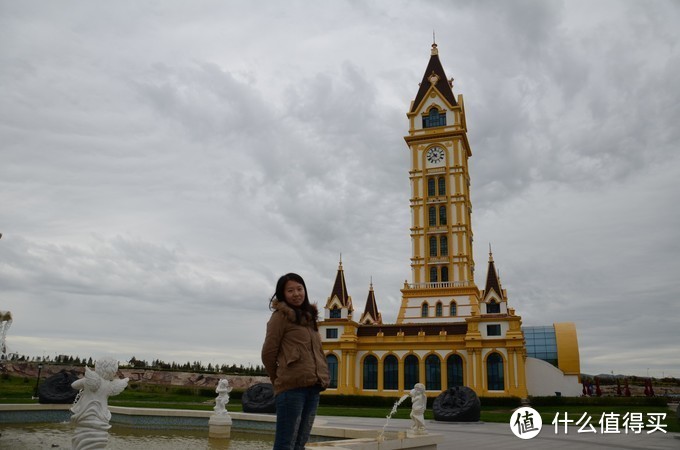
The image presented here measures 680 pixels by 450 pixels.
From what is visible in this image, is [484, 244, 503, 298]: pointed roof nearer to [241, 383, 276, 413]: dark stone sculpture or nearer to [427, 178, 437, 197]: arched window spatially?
[427, 178, 437, 197]: arched window

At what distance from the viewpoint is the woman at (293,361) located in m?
4.97

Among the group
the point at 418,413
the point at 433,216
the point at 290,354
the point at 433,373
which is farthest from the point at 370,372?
the point at 290,354

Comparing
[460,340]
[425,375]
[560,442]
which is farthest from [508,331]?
[560,442]

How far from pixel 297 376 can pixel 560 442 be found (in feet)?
39.1

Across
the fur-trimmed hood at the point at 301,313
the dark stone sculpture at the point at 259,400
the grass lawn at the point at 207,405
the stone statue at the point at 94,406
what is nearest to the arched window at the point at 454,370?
the grass lawn at the point at 207,405

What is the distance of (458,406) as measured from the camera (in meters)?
22.5

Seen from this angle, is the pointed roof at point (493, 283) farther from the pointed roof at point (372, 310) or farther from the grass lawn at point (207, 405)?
the pointed roof at point (372, 310)

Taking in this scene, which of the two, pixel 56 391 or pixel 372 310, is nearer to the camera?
pixel 56 391

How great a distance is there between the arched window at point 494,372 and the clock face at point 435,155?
21.9 m

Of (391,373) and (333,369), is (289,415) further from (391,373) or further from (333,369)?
(333,369)

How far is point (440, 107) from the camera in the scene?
186 ft

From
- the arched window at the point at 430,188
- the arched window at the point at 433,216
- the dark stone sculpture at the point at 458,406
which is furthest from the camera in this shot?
the arched window at the point at 430,188

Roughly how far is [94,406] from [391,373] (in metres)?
38.9

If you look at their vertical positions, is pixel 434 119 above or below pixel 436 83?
below
